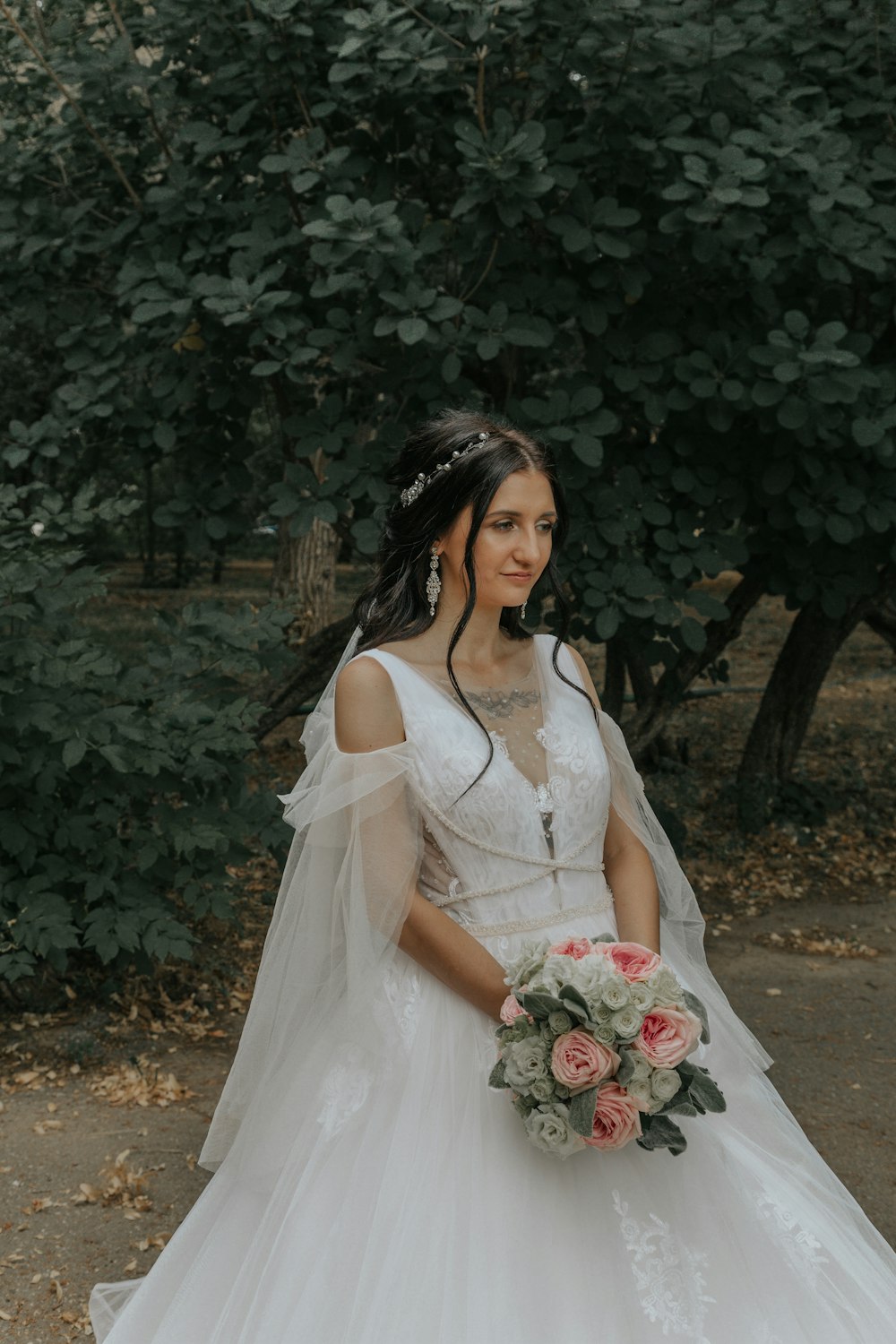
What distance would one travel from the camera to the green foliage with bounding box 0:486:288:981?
4164mm

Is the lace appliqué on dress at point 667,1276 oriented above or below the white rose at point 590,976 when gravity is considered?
below

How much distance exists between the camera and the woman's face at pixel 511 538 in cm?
270

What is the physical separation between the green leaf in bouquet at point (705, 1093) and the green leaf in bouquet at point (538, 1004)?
0.25 metres

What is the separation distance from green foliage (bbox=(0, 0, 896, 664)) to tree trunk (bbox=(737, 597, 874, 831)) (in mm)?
1473

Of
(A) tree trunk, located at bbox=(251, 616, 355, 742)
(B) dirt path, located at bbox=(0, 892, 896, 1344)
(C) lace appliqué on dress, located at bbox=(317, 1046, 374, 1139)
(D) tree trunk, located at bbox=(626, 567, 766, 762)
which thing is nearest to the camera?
(C) lace appliqué on dress, located at bbox=(317, 1046, 374, 1139)

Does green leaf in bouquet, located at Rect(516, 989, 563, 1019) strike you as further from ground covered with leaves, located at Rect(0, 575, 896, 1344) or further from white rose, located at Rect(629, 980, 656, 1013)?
ground covered with leaves, located at Rect(0, 575, 896, 1344)

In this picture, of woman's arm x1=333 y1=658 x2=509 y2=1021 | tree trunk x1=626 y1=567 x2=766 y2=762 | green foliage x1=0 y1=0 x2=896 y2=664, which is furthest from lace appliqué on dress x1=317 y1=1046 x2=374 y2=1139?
tree trunk x1=626 y1=567 x2=766 y2=762

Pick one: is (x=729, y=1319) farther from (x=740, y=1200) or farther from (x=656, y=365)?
(x=656, y=365)

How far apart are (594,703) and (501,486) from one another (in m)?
0.61

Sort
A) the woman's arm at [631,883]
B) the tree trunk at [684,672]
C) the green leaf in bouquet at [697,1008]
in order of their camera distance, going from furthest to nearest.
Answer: the tree trunk at [684,672], the woman's arm at [631,883], the green leaf in bouquet at [697,1008]

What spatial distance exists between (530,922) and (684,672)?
3.90 m

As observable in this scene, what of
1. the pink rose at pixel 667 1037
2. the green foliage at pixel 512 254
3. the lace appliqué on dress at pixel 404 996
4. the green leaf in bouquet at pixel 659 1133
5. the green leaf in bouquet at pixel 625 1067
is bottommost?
the lace appliqué on dress at pixel 404 996

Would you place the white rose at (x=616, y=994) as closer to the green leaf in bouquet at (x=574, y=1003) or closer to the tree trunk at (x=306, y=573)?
the green leaf in bouquet at (x=574, y=1003)

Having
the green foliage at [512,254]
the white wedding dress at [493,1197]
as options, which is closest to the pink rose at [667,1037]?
the white wedding dress at [493,1197]
